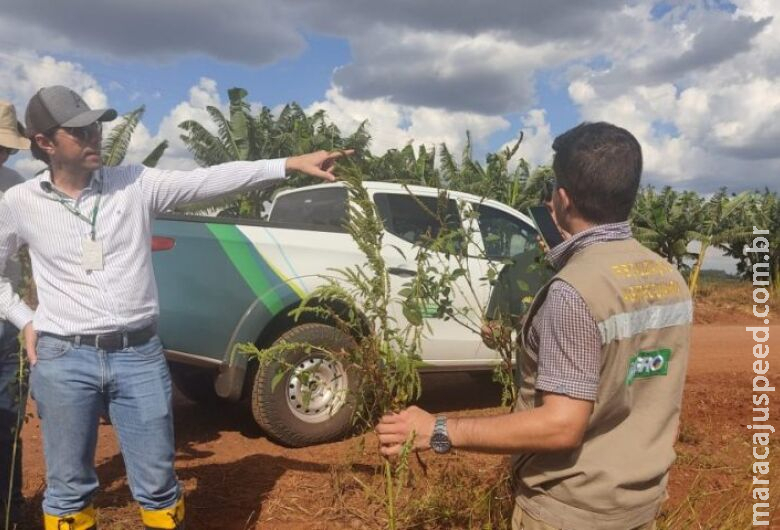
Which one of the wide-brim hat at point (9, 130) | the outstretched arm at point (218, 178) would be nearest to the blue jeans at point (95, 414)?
the outstretched arm at point (218, 178)

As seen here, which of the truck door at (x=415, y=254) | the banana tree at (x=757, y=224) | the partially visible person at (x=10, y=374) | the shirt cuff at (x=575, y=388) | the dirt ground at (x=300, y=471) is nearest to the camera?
the shirt cuff at (x=575, y=388)

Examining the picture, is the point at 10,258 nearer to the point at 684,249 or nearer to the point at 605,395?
the point at 605,395

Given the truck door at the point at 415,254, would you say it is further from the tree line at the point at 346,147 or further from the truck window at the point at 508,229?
the tree line at the point at 346,147

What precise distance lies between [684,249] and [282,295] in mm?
18011

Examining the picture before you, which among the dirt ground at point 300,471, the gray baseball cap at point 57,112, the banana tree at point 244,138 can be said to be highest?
the banana tree at point 244,138

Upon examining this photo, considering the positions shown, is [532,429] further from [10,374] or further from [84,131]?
[10,374]

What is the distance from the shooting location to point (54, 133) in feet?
8.54

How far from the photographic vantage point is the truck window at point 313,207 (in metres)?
5.73

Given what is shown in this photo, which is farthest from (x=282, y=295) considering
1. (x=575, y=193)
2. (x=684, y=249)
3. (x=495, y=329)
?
(x=684, y=249)

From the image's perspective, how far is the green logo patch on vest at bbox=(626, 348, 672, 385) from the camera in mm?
1701

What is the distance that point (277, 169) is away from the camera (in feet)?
9.82

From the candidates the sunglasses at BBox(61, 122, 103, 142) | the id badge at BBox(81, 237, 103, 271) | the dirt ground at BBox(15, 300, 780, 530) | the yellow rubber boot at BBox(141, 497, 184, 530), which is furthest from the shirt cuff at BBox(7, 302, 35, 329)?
the dirt ground at BBox(15, 300, 780, 530)

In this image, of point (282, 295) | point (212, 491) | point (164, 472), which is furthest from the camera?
point (282, 295)

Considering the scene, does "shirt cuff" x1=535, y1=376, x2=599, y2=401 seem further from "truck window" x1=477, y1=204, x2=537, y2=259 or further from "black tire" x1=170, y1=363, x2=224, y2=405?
"black tire" x1=170, y1=363, x2=224, y2=405
